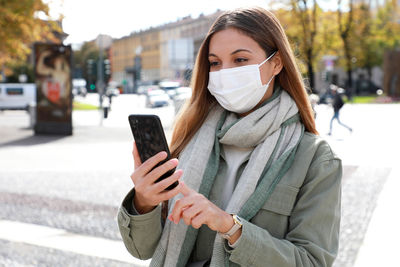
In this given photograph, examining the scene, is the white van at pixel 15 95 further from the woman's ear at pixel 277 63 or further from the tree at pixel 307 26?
the woman's ear at pixel 277 63

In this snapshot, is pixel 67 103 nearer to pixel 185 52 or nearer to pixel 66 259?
pixel 66 259

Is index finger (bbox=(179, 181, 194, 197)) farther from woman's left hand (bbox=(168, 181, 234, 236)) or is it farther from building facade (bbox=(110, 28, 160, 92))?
building facade (bbox=(110, 28, 160, 92))

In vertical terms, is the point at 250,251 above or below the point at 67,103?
above

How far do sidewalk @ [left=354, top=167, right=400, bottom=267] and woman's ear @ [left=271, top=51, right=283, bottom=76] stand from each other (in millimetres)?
3495

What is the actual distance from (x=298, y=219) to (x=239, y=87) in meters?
0.47

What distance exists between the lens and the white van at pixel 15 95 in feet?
123

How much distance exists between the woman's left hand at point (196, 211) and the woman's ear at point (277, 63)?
616mm

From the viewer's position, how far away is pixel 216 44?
6.41 ft

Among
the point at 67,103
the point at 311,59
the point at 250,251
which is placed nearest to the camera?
the point at 250,251

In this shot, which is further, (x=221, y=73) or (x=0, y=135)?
(x=0, y=135)

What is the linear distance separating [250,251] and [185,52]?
2535 inches

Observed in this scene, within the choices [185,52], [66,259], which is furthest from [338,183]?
[185,52]

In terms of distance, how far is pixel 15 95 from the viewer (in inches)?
1494

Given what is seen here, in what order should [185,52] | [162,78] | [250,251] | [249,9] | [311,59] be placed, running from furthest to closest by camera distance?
[162,78]
[185,52]
[311,59]
[249,9]
[250,251]
